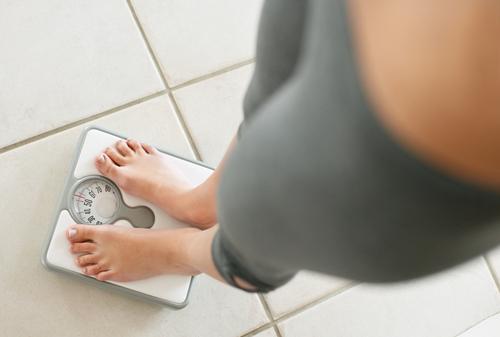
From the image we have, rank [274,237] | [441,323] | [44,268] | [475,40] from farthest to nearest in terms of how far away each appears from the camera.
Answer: [441,323] → [44,268] → [274,237] → [475,40]

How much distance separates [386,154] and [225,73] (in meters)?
0.65

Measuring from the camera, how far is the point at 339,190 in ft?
0.94

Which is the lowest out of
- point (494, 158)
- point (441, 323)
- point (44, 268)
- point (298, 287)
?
point (441, 323)

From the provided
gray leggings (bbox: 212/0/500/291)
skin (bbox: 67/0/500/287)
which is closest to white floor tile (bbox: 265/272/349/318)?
gray leggings (bbox: 212/0/500/291)

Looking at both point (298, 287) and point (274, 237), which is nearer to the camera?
point (274, 237)

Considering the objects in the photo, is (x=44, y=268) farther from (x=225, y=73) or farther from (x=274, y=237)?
(x=274, y=237)

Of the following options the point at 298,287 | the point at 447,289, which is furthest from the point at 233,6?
the point at 447,289

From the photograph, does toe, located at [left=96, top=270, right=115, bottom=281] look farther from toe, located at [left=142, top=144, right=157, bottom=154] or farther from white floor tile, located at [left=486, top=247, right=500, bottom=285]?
white floor tile, located at [left=486, top=247, right=500, bottom=285]

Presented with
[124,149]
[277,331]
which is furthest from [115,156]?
[277,331]

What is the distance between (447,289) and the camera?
0.89m

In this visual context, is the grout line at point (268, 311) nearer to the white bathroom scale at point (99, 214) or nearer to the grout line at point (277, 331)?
the grout line at point (277, 331)

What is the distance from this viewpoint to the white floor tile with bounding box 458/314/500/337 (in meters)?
0.86

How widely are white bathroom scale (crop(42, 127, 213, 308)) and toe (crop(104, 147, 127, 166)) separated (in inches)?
0.5

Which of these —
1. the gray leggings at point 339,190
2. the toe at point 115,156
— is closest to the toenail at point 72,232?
the toe at point 115,156
